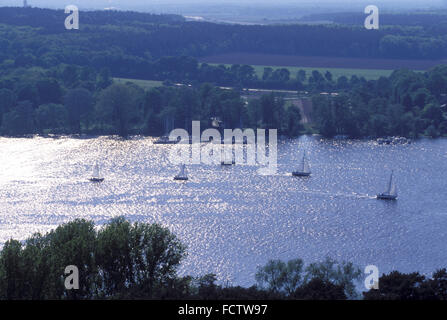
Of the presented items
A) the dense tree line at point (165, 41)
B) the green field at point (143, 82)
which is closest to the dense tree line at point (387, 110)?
the green field at point (143, 82)

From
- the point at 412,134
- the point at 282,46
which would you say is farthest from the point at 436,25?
the point at 412,134

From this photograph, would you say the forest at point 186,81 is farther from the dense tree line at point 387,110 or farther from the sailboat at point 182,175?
the sailboat at point 182,175

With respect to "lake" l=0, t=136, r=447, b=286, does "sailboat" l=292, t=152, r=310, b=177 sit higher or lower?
higher

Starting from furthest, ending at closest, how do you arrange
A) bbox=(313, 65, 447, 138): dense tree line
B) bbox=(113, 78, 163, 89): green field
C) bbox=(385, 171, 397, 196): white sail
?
bbox=(113, 78, 163, 89): green field, bbox=(313, 65, 447, 138): dense tree line, bbox=(385, 171, 397, 196): white sail

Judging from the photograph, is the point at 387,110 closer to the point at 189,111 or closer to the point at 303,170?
the point at 189,111

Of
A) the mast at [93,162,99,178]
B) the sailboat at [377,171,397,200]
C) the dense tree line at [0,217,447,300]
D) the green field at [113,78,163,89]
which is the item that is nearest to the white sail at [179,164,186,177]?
the mast at [93,162,99,178]

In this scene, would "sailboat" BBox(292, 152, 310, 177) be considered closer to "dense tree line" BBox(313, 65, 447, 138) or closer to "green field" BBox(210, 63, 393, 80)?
"dense tree line" BBox(313, 65, 447, 138)
